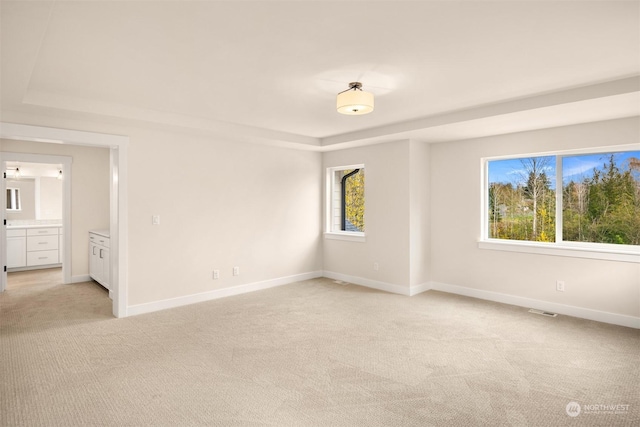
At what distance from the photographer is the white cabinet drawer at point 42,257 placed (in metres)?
7.21

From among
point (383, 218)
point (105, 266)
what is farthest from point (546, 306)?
point (105, 266)

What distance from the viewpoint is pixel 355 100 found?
3174 millimetres

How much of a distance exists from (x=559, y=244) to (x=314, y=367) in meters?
3.44

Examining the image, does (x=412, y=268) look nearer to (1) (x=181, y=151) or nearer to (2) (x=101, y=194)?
(1) (x=181, y=151)

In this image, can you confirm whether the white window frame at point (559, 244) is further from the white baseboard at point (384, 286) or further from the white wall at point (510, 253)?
the white baseboard at point (384, 286)

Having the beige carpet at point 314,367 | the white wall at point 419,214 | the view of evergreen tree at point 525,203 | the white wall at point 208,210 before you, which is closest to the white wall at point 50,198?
the beige carpet at point 314,367

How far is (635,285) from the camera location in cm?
386

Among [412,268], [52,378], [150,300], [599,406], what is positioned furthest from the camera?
[412,268]

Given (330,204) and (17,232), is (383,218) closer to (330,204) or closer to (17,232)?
(330,204)

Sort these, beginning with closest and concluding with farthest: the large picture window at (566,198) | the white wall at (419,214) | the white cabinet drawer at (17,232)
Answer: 1. the large picture window at (566,198)
2. the white wall at (419,214)
3. the white cabinet drawer at (17,232)

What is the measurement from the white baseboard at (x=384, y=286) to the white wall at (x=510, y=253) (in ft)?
1.24

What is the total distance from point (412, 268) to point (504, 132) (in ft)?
7.16

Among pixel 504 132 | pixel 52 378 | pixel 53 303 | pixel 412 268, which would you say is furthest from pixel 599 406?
pixel 53 303

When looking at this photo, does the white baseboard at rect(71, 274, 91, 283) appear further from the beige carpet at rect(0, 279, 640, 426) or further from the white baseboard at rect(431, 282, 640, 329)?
the white baseboard at rect(431, 282, 640, 329)
